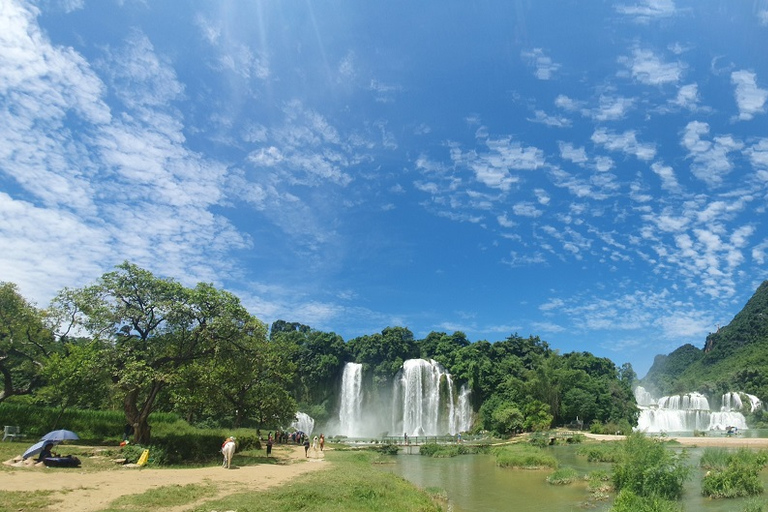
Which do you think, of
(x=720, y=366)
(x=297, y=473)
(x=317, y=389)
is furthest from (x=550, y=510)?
(x=720, y=366)

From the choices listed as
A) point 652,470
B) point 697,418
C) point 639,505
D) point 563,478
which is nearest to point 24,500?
point 639,505

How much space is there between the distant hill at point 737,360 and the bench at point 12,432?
97280 mm

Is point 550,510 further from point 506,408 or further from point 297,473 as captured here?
point 506,408

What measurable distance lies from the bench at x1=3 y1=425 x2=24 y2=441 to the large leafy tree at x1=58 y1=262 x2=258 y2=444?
7.19 meters

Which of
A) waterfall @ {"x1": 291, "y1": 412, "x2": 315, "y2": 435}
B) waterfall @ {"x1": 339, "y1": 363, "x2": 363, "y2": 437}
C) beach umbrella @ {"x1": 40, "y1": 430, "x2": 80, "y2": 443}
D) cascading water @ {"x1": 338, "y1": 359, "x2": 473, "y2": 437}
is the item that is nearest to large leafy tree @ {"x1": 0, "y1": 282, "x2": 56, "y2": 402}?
beach umbrella @ {"x1": 40, "y1": 430, "x2": 80, "y2": 443}

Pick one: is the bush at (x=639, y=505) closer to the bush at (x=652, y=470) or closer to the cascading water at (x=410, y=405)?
the bush at (x=652, y=470)

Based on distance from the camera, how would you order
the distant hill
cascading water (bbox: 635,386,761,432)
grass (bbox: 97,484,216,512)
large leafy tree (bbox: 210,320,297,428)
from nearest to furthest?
grass (bbox: 97,484,216,512) → large leafy tree (bbox: 210,320,297,428) → cascading water (bbox: 635,386,761,432) → the distant hill

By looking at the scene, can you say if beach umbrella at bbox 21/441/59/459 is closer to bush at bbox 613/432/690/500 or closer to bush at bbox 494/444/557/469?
bush at bbox 613/432/690/500

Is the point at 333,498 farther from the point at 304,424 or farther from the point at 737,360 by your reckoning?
the point at 737,360

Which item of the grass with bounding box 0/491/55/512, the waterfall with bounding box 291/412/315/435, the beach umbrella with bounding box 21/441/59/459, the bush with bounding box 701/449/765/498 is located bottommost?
the waterfall with bounding box 291/412/315/435

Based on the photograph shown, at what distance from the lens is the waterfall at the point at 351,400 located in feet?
217

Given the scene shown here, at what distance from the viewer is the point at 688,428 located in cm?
7000

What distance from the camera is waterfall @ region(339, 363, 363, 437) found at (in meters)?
66.2

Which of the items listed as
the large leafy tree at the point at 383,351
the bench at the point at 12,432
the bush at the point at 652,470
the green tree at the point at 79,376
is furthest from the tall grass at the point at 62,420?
the large leafy tree at the point at 383,351
